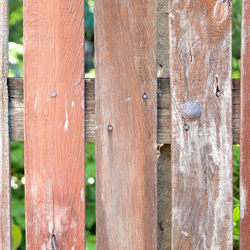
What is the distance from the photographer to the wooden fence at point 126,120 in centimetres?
156

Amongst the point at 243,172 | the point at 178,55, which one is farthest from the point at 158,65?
the point at 243,172

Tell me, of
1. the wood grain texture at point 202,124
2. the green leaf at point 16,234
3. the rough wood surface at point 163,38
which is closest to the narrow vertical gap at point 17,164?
the green leaf at point 16,234

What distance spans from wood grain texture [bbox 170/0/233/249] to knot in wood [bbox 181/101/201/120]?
2 cm

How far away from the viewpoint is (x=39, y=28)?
1.55 meters

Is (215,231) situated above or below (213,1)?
below

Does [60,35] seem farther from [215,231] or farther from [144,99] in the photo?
[215,231]

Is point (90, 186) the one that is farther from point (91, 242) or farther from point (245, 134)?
point (245, 134)

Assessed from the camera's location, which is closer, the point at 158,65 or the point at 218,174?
the point at 218,174

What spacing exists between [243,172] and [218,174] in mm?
105

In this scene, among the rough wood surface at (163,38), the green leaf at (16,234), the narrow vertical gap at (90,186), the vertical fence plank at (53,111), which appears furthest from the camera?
the narrow vertical gap at (90,186)

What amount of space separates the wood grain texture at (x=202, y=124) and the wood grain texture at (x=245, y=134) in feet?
0.18

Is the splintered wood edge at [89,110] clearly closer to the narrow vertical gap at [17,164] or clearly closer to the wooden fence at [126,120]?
the wooden fence at [126,120]

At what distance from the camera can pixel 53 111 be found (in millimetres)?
1566

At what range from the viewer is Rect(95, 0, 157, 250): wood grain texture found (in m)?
1.56
